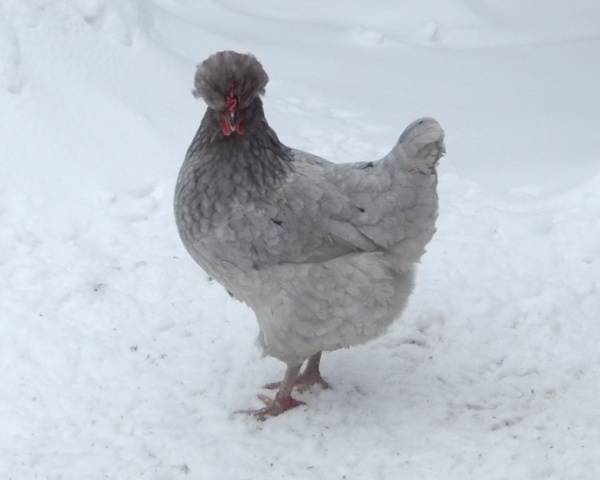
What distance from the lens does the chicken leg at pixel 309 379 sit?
4723 mm

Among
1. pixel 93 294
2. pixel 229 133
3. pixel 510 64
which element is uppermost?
pixel 510 64

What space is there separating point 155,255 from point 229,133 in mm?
1582

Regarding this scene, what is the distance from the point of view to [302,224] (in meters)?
4.16

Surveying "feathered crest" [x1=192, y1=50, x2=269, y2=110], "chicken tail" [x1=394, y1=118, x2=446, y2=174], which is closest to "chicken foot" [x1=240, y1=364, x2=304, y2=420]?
"chicken tail" [x1=394, y1=118, x2=446, y2=174]

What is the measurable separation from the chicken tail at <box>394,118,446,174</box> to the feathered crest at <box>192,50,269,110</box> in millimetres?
657

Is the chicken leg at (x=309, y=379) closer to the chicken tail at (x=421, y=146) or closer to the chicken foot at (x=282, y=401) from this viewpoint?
the chicken foot at (x=282, y=401)

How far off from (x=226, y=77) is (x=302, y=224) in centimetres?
69

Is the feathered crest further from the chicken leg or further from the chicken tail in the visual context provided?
the chicken leg

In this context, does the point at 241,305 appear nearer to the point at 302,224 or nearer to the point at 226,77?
the point at 302,224

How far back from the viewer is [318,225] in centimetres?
417

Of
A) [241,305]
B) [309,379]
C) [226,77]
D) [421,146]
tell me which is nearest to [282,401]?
[309,379]

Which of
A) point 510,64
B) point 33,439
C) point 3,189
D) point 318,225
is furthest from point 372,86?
point 33,439

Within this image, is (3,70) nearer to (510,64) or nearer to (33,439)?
(33,439)

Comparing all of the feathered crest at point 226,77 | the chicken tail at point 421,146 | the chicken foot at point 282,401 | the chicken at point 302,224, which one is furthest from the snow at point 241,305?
the feathered crest at point 226,77
